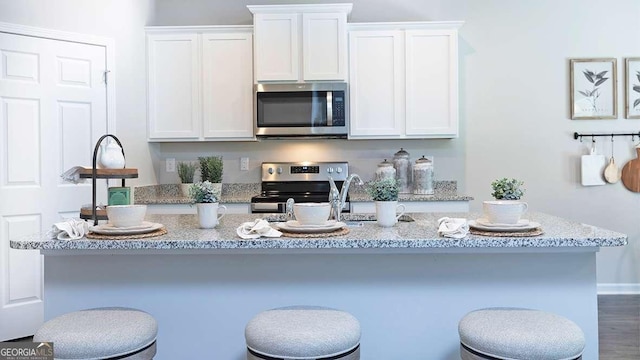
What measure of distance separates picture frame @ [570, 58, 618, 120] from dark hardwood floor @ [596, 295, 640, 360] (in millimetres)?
1498

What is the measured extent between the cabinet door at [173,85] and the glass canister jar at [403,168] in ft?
5.45

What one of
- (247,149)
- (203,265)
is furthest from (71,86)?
(203,265)

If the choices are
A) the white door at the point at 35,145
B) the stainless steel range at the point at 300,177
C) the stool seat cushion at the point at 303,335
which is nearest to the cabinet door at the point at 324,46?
the stainless steel range at the point at 300,177

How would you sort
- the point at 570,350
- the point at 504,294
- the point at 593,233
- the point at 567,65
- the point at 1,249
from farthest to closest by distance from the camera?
the point at 567,65, the point at 1,249, the point at 504,294, the point at 593,233, the point at 570,350

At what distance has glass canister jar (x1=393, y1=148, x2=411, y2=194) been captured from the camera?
385 centimetres

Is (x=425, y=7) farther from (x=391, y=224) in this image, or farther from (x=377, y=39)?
(x=391, y=224)

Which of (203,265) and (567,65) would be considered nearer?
(203,265)

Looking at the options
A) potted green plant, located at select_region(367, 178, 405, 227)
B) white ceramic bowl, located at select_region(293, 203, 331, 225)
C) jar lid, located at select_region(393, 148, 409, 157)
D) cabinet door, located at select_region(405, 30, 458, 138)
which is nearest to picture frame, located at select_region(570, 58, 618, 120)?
cabinet door, located at select_region(405, 30, 458, 138)

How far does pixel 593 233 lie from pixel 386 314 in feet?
2.57

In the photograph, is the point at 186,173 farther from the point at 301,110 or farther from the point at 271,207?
the point at 301,110

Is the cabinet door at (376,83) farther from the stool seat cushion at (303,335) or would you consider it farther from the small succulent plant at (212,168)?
the stool seat cushion at (303,335)

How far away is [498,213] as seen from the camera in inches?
64.8

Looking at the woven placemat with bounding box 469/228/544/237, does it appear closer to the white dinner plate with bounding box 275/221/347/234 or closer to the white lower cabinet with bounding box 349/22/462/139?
the white dinner plate with bounding box 275/221/347/234

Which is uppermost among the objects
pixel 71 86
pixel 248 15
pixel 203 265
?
pixel 248 15
